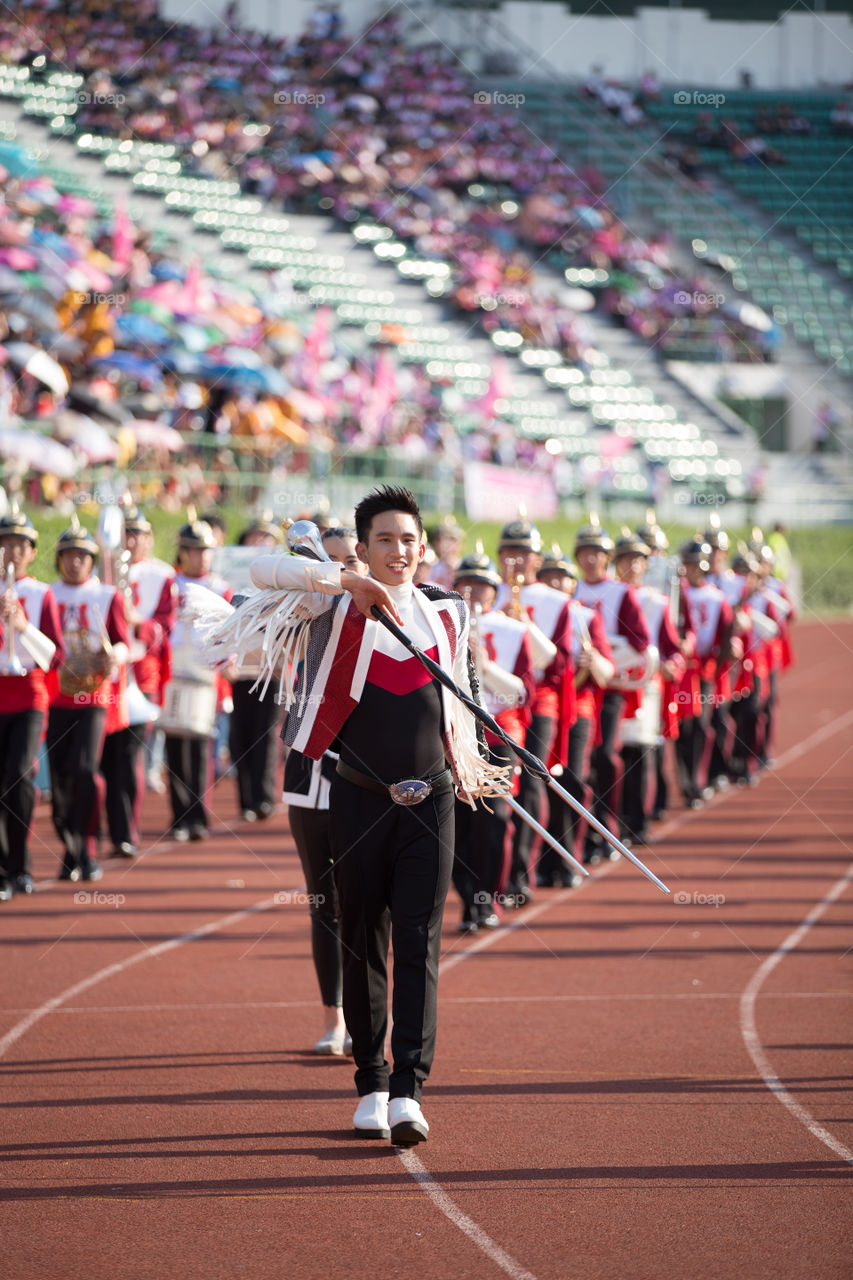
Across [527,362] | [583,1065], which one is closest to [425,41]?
[527,362]

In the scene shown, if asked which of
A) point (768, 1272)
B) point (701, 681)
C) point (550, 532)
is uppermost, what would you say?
point (550, 532)

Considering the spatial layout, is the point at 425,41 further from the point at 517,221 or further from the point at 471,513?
the point at 471,513

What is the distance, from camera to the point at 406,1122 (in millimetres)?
5297

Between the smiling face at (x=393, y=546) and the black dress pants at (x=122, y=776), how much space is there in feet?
18.7

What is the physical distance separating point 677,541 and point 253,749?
14223mm

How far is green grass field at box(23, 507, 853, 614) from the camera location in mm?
13742

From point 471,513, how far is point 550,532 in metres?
1.61

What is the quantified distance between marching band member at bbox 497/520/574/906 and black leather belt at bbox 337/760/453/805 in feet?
12.9

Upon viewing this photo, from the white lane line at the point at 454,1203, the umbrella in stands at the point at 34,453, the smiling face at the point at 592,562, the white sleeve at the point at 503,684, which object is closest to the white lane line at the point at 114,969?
the white lane line at the point at 454,1203

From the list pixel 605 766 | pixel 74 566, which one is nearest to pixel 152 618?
pixel 74 566

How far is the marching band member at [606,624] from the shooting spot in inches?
442

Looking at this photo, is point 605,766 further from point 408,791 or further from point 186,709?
point 408,791

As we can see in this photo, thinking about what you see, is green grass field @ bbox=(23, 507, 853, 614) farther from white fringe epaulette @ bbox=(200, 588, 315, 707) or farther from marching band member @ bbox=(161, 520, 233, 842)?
white fringe epaulette @ bbox=(200, 588, 315, 707)

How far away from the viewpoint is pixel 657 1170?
205 inches
